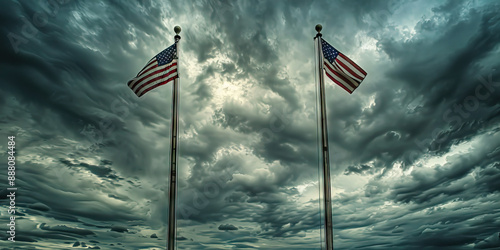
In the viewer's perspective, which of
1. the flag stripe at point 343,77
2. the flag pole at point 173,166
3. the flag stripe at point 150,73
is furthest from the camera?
the flag stripe at point 343,77

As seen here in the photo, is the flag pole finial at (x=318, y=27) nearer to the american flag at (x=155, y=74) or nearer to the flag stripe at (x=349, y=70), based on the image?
the flag stripe at (x=349, y=70)

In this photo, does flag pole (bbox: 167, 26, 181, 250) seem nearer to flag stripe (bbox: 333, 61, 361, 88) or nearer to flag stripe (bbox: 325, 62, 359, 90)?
A: flag stripe (bbox: 325, 62, 359, 90)

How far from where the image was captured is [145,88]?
65.2 feet

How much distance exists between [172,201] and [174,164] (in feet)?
6.33

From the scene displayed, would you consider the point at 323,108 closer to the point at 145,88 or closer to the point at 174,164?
the point at 174,164

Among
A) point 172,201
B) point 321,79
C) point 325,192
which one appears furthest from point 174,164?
point 321,79

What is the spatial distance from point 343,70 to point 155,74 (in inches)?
434

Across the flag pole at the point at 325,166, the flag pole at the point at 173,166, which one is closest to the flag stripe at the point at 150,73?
the flag pole at the point at 173,166

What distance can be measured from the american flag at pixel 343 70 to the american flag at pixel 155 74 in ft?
30.1

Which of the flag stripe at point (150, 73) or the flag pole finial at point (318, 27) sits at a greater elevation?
the flag pole finial at point (318, 27)

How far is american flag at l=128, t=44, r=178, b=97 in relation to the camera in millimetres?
19797

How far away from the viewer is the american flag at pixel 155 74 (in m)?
19.8

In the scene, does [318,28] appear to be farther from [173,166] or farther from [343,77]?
[173,166]

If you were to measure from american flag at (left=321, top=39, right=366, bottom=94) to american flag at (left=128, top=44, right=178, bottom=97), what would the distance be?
9.18 m
